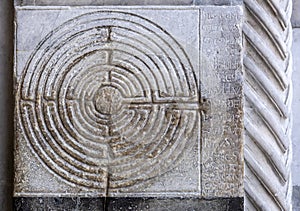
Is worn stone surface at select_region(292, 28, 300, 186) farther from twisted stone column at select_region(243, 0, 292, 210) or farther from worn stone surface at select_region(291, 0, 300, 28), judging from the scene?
twisted stone column at select_region(243, 0, 292, 210)

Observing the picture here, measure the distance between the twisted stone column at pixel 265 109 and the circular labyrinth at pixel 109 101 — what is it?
20 cm

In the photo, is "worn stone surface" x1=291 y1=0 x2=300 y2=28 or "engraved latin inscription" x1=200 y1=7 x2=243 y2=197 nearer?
"engraved latin inscription" x1=200 y1=7 x2=243 y2=197

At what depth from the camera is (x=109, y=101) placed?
74.4 inches

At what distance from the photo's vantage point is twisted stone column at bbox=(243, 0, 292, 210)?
6.24ft

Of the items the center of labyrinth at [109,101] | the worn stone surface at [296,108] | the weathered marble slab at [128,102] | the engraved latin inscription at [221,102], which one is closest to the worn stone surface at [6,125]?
the weathered marble slab at [128,102]

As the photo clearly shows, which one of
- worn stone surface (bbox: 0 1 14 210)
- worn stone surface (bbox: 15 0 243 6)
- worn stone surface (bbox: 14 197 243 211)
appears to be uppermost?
worn stone surface (bbox: 15 0 243 6)

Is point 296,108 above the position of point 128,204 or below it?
above

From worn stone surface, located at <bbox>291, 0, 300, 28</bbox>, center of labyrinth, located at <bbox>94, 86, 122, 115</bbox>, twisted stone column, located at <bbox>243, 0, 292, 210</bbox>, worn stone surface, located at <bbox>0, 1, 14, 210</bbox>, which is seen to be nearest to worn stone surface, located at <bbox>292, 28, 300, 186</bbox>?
worn stone surface, located at <bbox>291, 0, 300, 28</bbox>

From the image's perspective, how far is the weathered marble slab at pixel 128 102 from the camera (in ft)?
6.16

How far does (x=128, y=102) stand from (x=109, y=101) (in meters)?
0.06

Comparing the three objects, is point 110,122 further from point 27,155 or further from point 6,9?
point 6,9

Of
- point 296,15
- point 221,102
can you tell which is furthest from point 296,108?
point 221,102

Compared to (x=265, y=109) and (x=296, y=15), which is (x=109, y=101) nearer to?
(x=265, y=109)

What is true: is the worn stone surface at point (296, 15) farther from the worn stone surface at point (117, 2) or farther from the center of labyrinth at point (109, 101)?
the center of labyrinth at point (109, 101)
